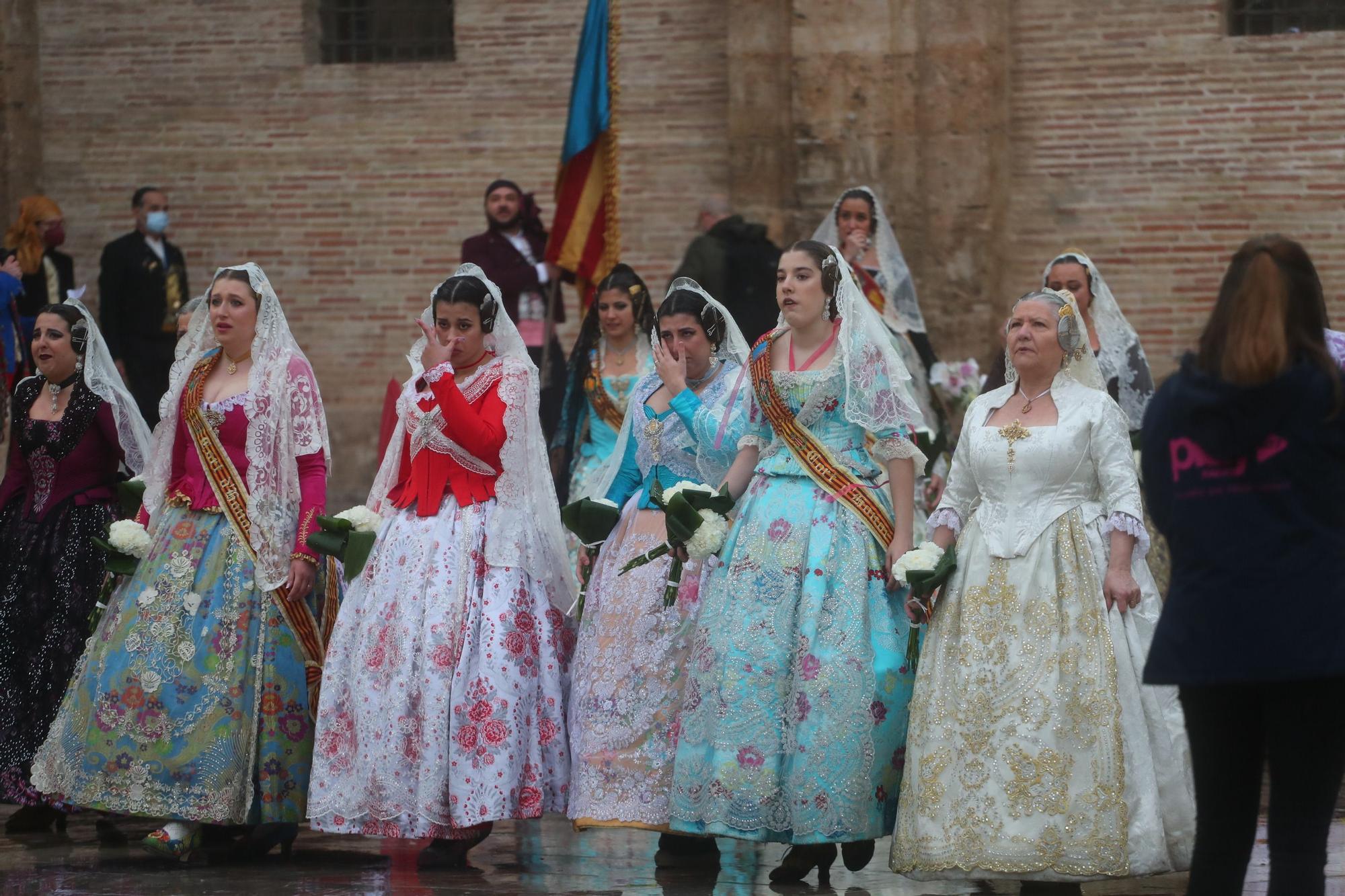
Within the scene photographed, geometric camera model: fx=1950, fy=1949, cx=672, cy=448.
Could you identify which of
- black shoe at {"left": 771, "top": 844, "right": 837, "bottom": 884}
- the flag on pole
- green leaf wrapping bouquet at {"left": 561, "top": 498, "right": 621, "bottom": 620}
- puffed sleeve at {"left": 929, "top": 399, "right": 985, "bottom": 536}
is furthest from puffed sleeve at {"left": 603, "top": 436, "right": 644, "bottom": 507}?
the flag on pole

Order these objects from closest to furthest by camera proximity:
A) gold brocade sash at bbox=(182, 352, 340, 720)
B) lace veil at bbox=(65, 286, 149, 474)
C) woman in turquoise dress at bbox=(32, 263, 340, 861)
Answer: woman in turquoise dress at bbox=(32, 263, 340, 861) → gold brocade sash at bbox=(182, 352, 340, 720) → lace veil at bbox=(65, 286, 149, 474)

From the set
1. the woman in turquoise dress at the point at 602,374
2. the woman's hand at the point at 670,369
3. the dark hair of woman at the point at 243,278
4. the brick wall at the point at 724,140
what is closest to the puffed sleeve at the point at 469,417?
the woman's hand at the point at 670,369

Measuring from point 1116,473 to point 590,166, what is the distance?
534cm

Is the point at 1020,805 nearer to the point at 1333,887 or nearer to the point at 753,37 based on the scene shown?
the point at 1333,887

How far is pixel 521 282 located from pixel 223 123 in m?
3.63

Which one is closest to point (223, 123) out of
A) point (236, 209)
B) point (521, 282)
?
point (236, 209)

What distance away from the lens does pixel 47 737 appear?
6.85 meters

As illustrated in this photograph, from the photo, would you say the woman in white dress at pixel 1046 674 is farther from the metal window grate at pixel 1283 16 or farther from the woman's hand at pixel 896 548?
the metal window grate at pixel 1283 16

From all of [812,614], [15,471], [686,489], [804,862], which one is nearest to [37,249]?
[15,471]

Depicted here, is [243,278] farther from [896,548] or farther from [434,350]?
[896,548]

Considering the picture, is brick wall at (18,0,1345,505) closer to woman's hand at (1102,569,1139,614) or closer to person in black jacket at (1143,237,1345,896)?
woman's hand at (1102,569,1139,614)

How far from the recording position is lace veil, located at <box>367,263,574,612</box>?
6363 millimetres

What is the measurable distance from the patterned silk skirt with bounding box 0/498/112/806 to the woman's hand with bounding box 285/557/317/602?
103cm

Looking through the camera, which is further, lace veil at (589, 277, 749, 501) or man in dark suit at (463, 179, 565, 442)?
man in dark suit at (463, 179, 565, 442)
